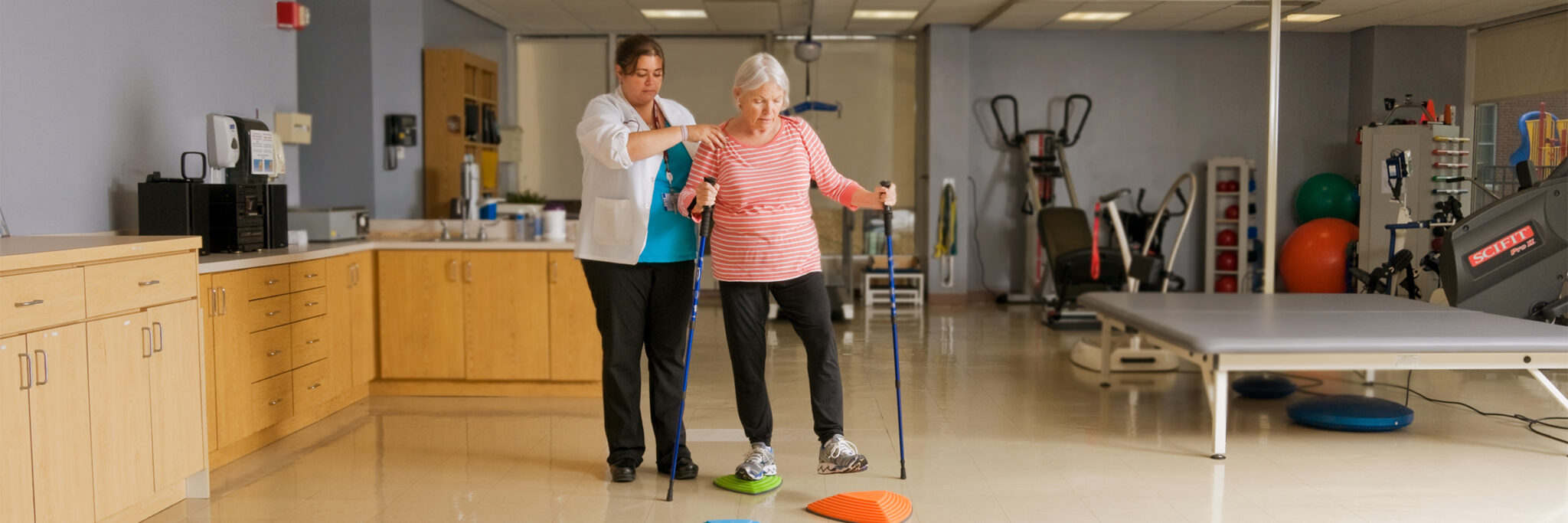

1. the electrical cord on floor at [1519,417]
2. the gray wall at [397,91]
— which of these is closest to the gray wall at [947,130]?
the gray wall at [397,91]

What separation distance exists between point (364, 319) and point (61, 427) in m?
2.19

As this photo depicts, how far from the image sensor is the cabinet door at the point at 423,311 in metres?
5.13

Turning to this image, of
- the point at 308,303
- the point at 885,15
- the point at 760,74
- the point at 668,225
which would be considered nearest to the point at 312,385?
the point at 308,303

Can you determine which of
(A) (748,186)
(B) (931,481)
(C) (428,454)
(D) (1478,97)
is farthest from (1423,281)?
(C) (428,454)

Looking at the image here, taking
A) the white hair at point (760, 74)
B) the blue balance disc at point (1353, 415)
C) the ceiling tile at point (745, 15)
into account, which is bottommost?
the blue balance disc at point (1353, 415)

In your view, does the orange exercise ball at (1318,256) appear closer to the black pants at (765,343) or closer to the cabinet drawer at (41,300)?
the black pants at (765,343)

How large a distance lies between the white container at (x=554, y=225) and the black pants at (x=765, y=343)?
192 centimetres

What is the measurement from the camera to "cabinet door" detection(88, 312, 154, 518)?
3025 millimetres

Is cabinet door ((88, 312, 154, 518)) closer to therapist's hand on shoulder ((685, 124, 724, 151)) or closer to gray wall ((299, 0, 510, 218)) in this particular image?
therapist's hand on shoulder ((685, 124, 724, 151))

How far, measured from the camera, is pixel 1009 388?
545cm

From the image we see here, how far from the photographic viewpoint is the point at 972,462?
13.0ft

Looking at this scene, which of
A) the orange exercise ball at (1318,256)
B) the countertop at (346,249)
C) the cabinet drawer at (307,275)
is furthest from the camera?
the orange exercise ball at (1318,256)

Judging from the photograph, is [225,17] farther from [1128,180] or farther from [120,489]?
[1128,180]

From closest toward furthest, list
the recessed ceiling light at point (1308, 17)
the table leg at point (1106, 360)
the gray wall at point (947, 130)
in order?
the table leg at point (1106, 360), the recessed ceiling light at point (1308, 17), the gray wall at point (947, 130)
